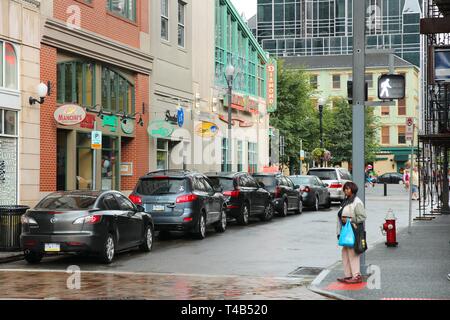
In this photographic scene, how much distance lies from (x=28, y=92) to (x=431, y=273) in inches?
550

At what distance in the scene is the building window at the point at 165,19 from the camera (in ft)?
105

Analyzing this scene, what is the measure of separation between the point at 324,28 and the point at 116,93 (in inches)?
2984

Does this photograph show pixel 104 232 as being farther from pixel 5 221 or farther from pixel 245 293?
pixel 245 293

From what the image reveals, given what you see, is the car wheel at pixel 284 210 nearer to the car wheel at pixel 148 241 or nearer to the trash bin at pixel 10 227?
the car wheel at pixel 148 241

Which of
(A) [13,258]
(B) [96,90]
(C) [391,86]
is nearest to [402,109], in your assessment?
(B) [96,90]

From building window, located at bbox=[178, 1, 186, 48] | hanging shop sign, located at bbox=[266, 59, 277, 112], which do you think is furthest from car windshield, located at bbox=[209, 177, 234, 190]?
hanging shop sign, located at bbox=[266, 59, 277, 112]

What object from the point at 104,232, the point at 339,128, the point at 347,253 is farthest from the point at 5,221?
the point at 339,128

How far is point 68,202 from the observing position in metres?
14.5

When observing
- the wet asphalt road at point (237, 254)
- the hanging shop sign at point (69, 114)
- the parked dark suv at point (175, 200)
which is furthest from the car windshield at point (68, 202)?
the hanging shop sign at point (69, 114)

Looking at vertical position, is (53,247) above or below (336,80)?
below

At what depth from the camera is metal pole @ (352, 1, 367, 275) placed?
12.4 m

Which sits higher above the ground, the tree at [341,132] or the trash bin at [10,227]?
the tree at [341,132]

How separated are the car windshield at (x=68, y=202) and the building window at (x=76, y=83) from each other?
9788 mm

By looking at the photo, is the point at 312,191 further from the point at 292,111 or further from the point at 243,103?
the point at 292,111
